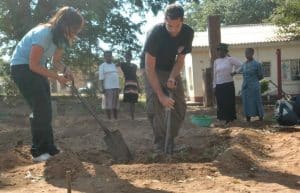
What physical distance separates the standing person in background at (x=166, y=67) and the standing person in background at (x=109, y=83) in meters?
5.25

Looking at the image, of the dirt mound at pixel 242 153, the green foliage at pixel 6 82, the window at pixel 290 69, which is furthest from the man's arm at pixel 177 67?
the window at pixel 290 69

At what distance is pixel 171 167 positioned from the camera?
5422 mm

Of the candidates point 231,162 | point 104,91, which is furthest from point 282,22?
point 231,162

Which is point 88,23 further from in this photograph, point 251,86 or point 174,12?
point 174,12

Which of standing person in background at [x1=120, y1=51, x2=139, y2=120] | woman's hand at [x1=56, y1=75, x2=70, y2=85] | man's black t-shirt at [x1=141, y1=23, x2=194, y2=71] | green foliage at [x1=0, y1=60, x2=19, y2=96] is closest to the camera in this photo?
woman's hand at [x1=56, y1=75, x2=70, y2=85]

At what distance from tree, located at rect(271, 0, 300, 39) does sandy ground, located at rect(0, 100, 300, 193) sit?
15985mm

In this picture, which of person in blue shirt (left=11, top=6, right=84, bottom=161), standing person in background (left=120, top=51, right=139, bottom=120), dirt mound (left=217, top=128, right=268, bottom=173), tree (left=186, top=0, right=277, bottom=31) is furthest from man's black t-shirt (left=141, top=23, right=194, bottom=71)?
tree (left=186, top=0, right=277, bottom=31)

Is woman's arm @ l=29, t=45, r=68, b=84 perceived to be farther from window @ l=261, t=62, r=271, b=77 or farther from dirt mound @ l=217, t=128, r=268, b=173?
window @ l=261, t=62, r=271, b=77

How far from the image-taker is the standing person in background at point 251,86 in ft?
34.8

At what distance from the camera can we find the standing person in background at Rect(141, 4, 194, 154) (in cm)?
591

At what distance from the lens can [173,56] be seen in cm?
625

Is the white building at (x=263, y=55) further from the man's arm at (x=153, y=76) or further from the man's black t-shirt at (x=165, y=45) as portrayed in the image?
the man's arm at (x=153, y=76)

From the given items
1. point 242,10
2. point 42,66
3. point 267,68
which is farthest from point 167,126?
point 242,10

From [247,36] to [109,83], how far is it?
17489 mm
